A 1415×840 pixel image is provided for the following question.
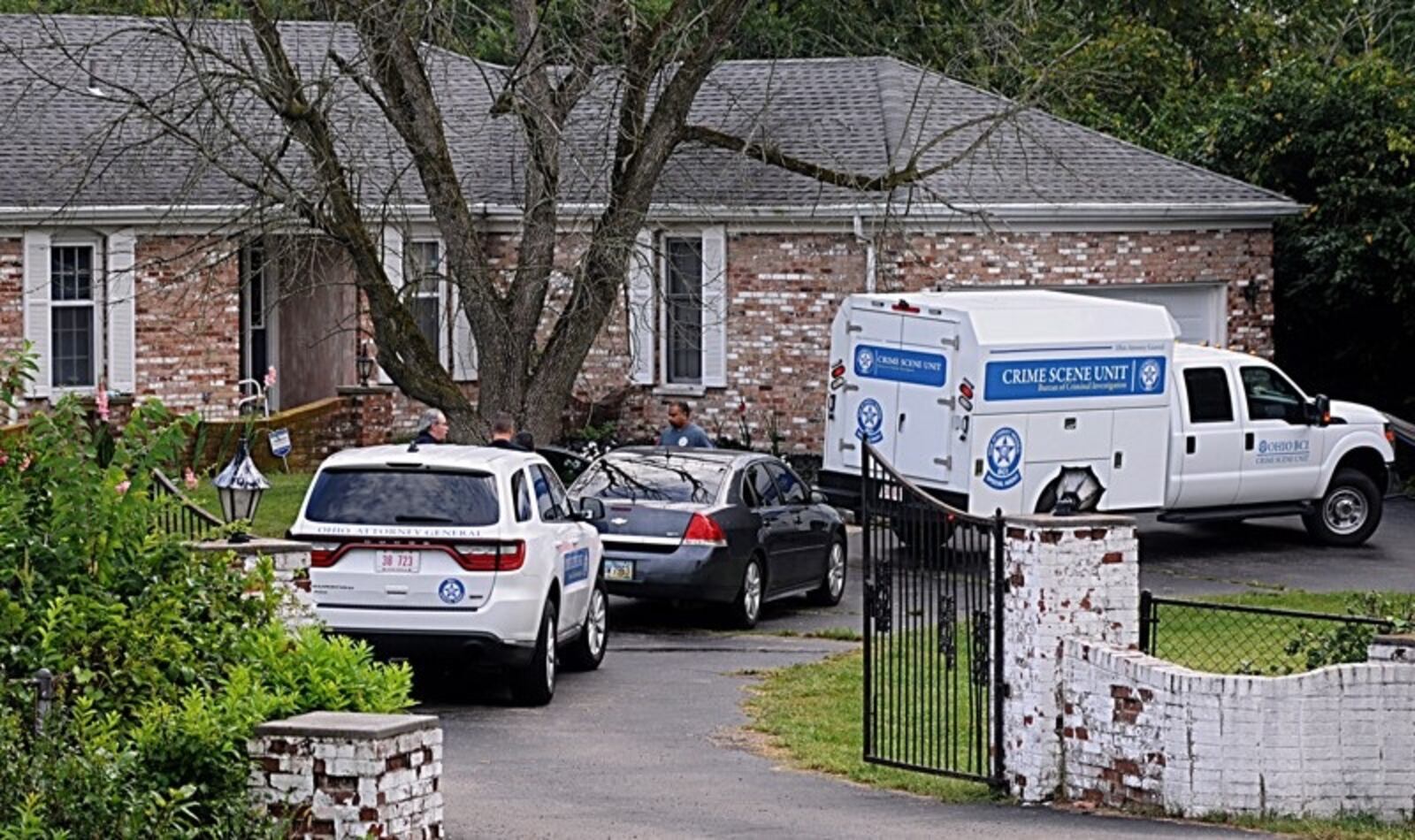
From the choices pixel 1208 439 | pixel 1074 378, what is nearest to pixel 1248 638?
pixel 1074 378

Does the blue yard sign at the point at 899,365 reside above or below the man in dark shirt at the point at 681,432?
above

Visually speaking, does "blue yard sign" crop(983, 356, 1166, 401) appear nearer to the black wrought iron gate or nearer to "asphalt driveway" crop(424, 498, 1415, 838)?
"asphalt driveway" crop(424, 498, 1415, 838)

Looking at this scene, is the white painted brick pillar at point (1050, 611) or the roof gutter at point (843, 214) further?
the roof gutter at point (843, 214)

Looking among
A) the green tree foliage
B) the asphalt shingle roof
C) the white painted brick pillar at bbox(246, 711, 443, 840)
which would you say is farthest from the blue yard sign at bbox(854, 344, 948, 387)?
the white painted brick pillar at bbox(246, 711, 443, 840)

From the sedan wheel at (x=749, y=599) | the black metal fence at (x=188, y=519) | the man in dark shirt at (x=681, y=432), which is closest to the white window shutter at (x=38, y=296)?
the man in dark shirt at (x=681, y=432)

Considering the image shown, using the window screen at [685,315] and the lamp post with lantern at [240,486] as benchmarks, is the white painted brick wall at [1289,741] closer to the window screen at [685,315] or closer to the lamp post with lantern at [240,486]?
the lamp post with lantern at [240,486]

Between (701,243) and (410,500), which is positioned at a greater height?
(701,243)

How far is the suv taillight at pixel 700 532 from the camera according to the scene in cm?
1991

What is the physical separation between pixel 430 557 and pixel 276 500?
11.8 m

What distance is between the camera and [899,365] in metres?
24.4

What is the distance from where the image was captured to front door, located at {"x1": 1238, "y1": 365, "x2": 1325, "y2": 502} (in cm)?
2556

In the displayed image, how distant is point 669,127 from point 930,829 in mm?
13873

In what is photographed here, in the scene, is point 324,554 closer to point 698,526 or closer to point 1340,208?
point 698,526

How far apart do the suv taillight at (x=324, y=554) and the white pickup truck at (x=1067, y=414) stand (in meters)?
9.13
